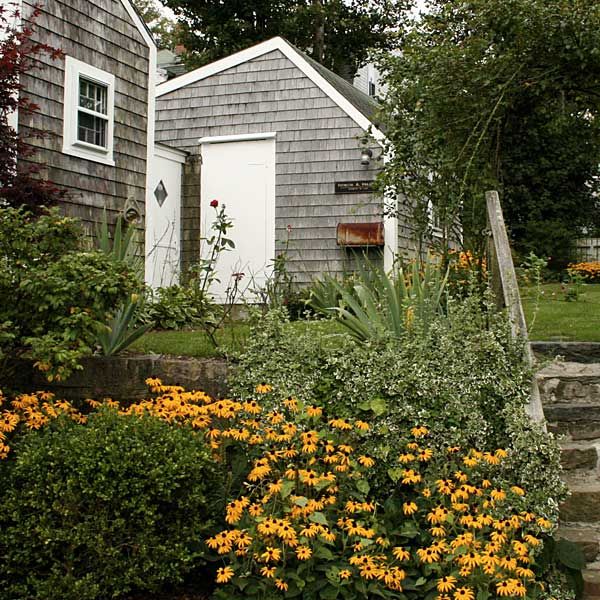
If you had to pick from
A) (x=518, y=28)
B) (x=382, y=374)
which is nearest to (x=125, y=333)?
(x=382, y=374)

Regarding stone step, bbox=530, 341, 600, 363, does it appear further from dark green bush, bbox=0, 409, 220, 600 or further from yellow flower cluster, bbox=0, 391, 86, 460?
yellow flower cluster, bbox=0, 391, 86, 460

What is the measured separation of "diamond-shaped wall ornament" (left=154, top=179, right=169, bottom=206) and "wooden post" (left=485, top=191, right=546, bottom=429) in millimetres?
7970

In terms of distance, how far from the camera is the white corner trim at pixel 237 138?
12.8 m

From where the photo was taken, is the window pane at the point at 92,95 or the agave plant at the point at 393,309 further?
the window pane at the point at 92,95

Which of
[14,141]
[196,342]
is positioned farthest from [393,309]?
[14,141]

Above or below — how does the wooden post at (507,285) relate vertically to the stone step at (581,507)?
above

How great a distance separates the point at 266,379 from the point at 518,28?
10.4 feet

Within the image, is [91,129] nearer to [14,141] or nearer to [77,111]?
[77,111]

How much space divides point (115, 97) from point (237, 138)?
3345 millimetres

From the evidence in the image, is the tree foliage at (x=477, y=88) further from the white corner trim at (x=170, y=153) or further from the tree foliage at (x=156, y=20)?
the tree foliage at (x=156, y=20)

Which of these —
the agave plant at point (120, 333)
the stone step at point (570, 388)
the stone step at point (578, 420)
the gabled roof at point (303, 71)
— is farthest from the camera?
the gabled roof at point (303, 71)

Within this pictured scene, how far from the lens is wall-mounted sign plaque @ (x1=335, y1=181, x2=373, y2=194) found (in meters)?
12.1

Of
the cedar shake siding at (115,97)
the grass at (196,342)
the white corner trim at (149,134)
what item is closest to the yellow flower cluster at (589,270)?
the white corner trim at (149,134)

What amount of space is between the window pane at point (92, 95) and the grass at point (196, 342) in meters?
4.36
